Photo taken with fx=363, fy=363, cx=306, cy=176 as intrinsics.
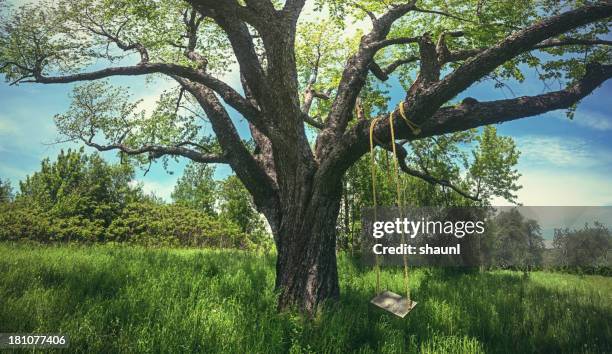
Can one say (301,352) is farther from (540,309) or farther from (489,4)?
(489,4)

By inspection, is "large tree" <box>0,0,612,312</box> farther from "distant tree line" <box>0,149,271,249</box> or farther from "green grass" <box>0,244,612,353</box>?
"distant tree line" <box>0,149,271,249</box>

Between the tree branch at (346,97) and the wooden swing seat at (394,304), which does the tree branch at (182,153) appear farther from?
the wooden swing seat at (394,304)

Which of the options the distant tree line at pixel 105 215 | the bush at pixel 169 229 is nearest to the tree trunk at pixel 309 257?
the distant tree line at pixel 105 215

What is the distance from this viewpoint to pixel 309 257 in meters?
5.76

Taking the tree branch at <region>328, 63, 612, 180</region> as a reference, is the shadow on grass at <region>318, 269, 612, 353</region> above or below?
below

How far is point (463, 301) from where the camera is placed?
719 cm

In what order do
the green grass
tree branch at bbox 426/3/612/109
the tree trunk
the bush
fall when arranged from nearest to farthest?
the green grass → tree branch at bbox 426/3/612/109 → the tree trunk → the bush

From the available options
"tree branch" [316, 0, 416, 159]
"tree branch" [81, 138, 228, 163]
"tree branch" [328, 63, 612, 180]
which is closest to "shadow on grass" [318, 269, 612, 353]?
"tree branch" [328, 63, 612, 180]

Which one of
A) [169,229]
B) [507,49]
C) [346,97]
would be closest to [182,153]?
[346,97]

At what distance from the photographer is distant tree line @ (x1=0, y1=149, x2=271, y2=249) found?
1964 cm

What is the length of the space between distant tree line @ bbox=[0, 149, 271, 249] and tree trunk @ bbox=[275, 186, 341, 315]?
7.25m

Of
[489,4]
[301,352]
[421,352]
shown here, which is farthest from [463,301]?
[489,4]

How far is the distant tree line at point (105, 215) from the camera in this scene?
19.6 metres

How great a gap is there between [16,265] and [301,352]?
6.73 metres
